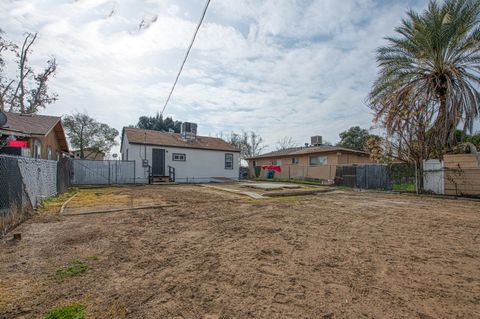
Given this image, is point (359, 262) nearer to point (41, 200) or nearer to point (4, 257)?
point (4, 257)

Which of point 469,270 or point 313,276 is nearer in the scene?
point 313,276

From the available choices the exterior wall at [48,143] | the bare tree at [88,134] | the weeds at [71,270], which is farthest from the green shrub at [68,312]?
the bare tree at [88,134]

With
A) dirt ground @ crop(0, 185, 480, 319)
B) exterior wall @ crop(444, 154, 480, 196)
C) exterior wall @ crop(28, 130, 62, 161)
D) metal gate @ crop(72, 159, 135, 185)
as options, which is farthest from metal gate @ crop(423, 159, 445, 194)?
exterior wall @ crop(28, 130, 62, 161)

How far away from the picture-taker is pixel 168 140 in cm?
2106

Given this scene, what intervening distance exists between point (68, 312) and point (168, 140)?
1944 cm

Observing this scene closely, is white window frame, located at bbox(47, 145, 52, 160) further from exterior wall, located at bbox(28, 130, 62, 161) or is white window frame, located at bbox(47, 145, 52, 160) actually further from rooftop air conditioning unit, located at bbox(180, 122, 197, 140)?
rooftop air conditioning unit, located at bbox(180, 122, 197, 140)

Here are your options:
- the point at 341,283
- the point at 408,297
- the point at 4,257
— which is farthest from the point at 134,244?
the point at 408,297

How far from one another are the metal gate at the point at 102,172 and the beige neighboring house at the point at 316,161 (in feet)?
51.7

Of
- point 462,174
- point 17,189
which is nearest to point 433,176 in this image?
point 462,174

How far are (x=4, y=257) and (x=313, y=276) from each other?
4412mm

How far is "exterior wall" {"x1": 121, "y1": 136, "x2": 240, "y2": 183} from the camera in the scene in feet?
61.3

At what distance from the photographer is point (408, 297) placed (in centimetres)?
266

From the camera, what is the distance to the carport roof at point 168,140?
19253mm

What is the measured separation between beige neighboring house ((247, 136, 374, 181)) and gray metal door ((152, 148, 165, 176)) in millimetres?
13423
